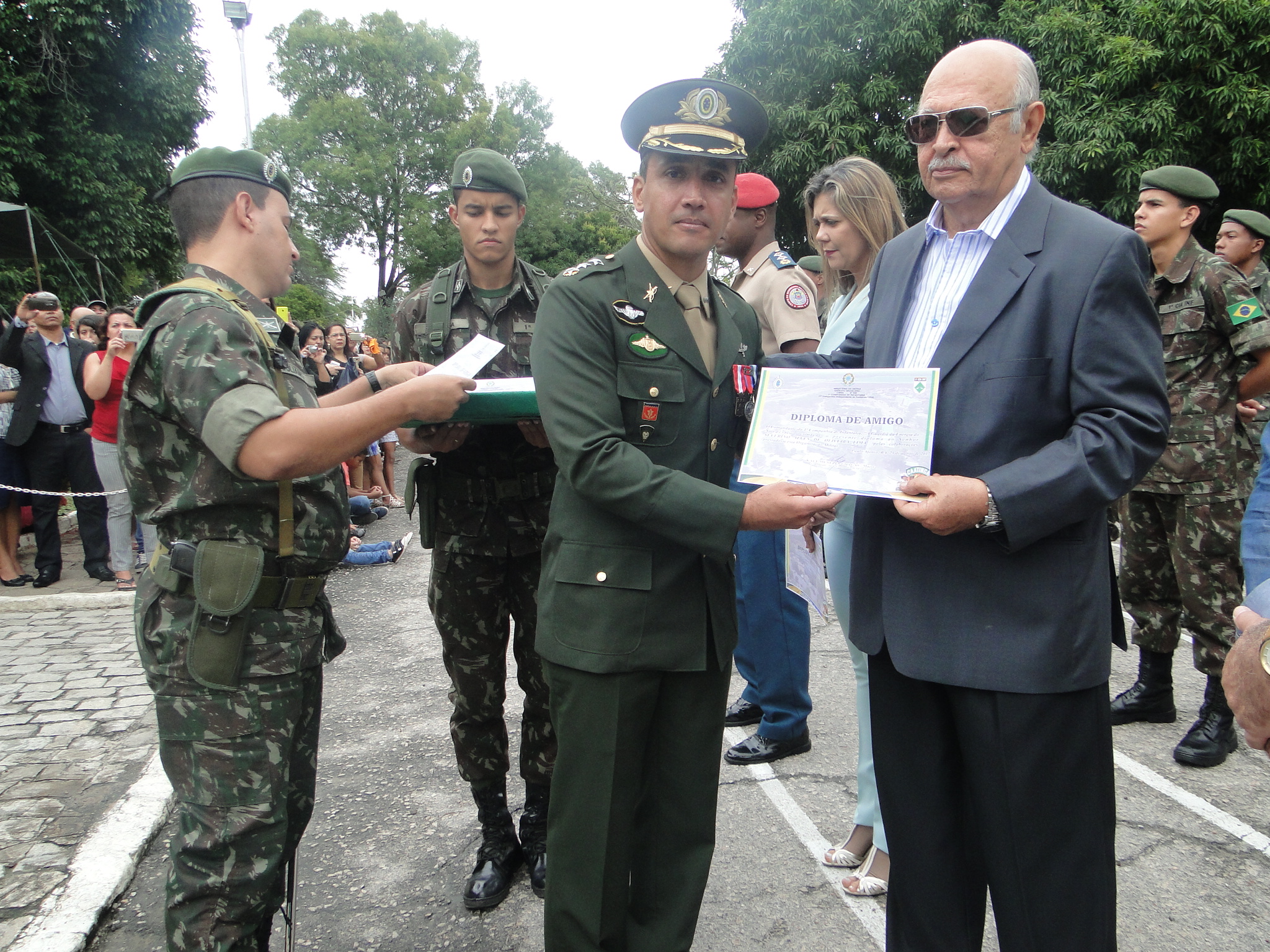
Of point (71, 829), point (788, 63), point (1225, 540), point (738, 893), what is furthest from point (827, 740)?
point (788, 63)

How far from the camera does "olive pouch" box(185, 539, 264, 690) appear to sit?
188cm

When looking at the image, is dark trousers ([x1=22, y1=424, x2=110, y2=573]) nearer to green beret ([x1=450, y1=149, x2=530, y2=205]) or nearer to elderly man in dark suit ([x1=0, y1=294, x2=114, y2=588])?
elderly man in dark suit ([x1=0, y1=294, x2=114, y2=588])

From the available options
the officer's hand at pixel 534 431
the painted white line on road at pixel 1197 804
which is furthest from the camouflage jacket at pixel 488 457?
the painted white line on road at pixel 1197 804

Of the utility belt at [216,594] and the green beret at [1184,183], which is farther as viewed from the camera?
A: the green beret at [1184,183]

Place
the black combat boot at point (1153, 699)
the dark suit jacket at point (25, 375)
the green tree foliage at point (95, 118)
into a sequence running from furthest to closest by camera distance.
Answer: the green tree foliage at point (95, 118) < the dark suit jacket at point (25, 375) < the black combat boot at point (1153, 699)

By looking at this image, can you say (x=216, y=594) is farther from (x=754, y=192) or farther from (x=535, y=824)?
(x=754, y=192)

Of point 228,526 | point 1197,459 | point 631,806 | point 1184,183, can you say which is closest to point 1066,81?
point 1184,183

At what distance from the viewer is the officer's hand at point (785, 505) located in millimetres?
1781

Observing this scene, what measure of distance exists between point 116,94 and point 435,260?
773 inches

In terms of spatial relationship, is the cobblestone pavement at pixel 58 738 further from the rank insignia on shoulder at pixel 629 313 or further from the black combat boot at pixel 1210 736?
the black combat boot at pixel 1210 736

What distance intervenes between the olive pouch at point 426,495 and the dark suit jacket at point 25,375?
5789 millimetres

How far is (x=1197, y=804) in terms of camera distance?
3.36 metres

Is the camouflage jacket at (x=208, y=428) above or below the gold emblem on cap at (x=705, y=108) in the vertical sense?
below

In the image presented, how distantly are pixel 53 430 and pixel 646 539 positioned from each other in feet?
23.4
